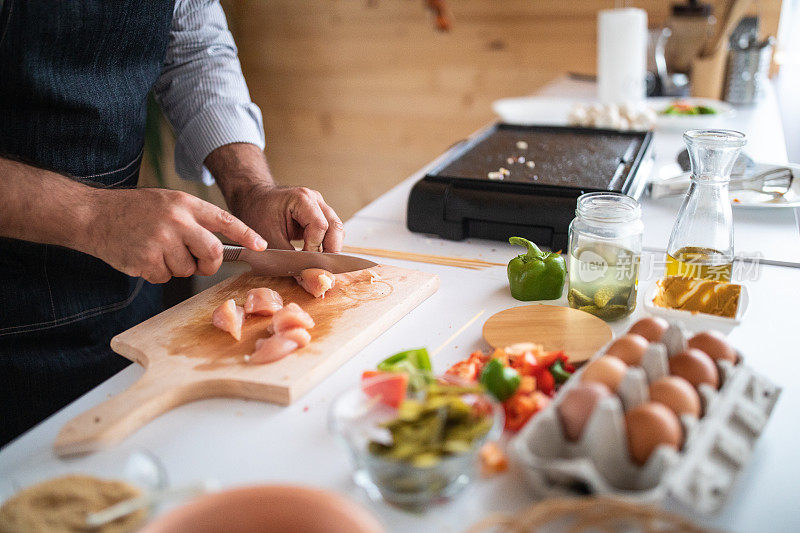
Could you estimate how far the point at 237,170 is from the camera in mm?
1611

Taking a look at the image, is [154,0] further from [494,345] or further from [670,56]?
[670,56]

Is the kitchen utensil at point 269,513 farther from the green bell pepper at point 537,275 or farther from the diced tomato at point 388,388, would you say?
the green bell pepper at point 537,275

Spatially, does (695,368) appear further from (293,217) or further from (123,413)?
(293,217)

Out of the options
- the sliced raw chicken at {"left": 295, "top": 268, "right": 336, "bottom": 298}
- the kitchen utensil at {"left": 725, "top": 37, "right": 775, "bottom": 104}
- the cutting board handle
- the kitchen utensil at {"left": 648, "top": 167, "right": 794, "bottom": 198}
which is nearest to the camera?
the cutting board handle

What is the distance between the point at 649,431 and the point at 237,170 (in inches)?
46.5

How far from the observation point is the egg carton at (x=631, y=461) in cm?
66

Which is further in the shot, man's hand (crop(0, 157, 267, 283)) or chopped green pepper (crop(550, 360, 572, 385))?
man's hand (crop(0, 157, 267, 283))

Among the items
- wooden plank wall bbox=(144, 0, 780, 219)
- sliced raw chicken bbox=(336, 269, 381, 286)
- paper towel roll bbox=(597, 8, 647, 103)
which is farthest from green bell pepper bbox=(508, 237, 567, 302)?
wooden plank wall bbox=(144, 0, 780, 219)

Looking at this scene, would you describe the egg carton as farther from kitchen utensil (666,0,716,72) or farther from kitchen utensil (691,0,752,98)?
kitchen utensil (666,0,716,72)

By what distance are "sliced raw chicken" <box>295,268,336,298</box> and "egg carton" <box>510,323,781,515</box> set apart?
535 mm

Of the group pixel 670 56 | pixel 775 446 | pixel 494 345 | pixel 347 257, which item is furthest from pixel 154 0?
pixel 670 56

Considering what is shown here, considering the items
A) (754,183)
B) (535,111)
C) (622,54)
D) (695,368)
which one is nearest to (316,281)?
(695,368)

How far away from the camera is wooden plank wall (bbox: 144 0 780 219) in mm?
3191

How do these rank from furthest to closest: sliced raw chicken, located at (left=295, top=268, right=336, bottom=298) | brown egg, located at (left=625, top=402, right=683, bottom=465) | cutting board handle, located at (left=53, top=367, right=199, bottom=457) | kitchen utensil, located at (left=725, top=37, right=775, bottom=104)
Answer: kitchen utensil, located at (left=725, top=37, right=775, bottom=104) < sliced raw chicken, located at (left=295, top=268, right=336, bottom=298) < cutting board handle, located at (left=53, top=367, right=199, bottom=457) < brown egg, located at (left=625, top=402, right=683, bottom=465)
